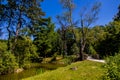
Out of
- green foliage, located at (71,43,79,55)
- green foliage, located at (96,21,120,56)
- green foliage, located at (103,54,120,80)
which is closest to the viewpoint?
green foliage, located at (103,54,120,80)

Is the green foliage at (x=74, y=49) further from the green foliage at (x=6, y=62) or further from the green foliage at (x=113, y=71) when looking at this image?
the green foliage at (x=113, y=71)

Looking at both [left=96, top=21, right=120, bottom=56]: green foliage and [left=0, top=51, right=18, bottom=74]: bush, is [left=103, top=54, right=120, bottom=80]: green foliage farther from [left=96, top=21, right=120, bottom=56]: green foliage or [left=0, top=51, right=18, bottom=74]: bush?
[left=0, top=51, right=18, bottom=74]: bush

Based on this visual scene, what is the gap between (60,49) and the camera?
59.2m

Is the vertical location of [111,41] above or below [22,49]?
above

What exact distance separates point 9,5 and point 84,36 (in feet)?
40.3

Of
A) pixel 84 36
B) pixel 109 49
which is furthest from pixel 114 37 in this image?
pixel 84 36

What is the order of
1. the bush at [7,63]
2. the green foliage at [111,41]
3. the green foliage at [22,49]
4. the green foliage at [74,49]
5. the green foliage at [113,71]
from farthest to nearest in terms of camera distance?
the green foliage at [74,49] → the green foliage at [22,49] → the green foliage at [111,41] → the bush at [7,63] → the green foliage at [113,71]

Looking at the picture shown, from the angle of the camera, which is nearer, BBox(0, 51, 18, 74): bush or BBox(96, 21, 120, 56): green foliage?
BBox(0, 51, 18, 74): bush

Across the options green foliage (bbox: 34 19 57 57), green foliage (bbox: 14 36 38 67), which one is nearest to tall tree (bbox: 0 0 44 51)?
green foliage (bbox: 14 36 38 67)

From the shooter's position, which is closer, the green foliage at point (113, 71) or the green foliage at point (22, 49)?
the green foliage at point (113, 71)

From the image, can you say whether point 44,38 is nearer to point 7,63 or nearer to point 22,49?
point 22,49

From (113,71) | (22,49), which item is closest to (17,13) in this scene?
(22,49)

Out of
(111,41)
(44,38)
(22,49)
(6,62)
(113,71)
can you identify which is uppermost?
(44,38)

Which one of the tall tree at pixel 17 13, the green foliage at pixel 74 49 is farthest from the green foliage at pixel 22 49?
the green foliage at pixel 74 49
